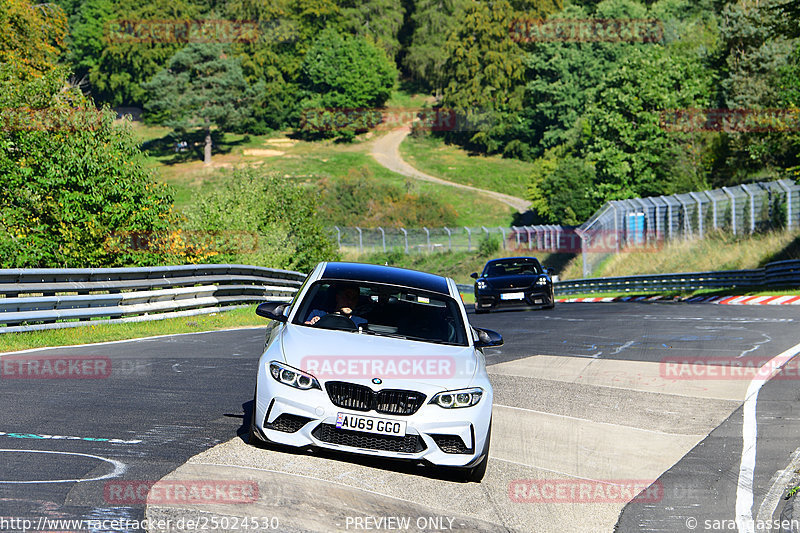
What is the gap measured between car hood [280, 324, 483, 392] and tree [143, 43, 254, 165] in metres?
96.1

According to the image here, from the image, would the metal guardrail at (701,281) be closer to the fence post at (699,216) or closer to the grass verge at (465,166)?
the fence post at (699,216)

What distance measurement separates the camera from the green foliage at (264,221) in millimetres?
31766

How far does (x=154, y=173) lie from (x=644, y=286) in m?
19.9

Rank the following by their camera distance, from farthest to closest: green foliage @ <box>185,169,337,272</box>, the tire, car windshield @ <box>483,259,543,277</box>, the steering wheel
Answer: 1. green foliage @ <box>185,169,337,272</box>
2. car windshield @ <box>483,259,543,277</box>
3. the steering wheel
4. the tire

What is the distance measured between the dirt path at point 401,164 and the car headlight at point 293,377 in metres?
79.9

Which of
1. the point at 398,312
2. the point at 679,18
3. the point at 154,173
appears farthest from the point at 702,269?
the point at 679,18

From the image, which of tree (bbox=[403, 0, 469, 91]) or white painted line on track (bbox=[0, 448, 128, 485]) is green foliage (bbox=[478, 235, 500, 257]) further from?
tree (bbox=[403, 0, 469, 91])

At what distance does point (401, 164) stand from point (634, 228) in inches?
2202

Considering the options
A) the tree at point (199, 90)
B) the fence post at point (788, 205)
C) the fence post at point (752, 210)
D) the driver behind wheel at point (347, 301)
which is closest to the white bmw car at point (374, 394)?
the driver behind wheel at point (347, 301)

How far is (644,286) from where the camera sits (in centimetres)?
3681

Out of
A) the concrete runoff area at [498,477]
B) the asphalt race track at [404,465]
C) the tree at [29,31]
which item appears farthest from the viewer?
the tree at [29,31]

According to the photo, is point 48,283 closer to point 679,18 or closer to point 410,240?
point 410,240

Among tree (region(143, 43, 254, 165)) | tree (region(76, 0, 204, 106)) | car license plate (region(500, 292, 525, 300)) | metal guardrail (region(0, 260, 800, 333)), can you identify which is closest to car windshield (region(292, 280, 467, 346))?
metal guardrail (region(0, 260, 800, 333))

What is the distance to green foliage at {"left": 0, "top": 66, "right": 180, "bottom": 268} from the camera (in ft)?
74.1
